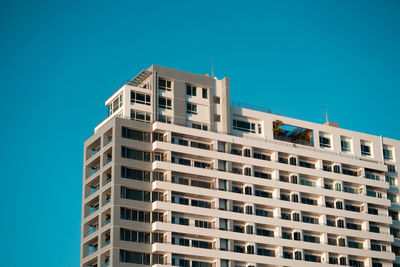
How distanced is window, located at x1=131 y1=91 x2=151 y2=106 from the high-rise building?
215 millimetres

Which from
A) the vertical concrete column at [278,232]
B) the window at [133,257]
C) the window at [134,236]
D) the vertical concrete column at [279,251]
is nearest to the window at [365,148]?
the vertical concrete column at [278,232]

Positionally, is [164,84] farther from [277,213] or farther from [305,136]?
[305,136]

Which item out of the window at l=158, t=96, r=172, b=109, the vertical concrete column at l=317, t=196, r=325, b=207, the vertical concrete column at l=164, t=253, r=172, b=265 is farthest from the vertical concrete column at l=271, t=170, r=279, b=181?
the vertical concrete column at l=164, t=253, r=172, b=265

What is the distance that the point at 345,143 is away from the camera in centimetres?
16538

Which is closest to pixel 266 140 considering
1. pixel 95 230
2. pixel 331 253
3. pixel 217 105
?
pixel 217 105

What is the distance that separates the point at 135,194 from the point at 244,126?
26505mm

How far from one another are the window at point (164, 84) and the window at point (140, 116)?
5503 mm

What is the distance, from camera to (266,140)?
154750mm

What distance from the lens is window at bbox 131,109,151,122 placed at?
474 ft

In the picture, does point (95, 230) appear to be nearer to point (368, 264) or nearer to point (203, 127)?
point (203, 127)

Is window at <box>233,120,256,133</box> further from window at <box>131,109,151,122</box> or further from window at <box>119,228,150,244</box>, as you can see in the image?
window at <box>119,228,150,244</box>

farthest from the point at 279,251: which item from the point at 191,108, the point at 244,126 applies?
the point at 191,108

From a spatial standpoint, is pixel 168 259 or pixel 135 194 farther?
pixel 135 194

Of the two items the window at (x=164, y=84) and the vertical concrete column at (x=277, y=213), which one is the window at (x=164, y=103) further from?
the vertical concrete column at (x=277, y=213)
